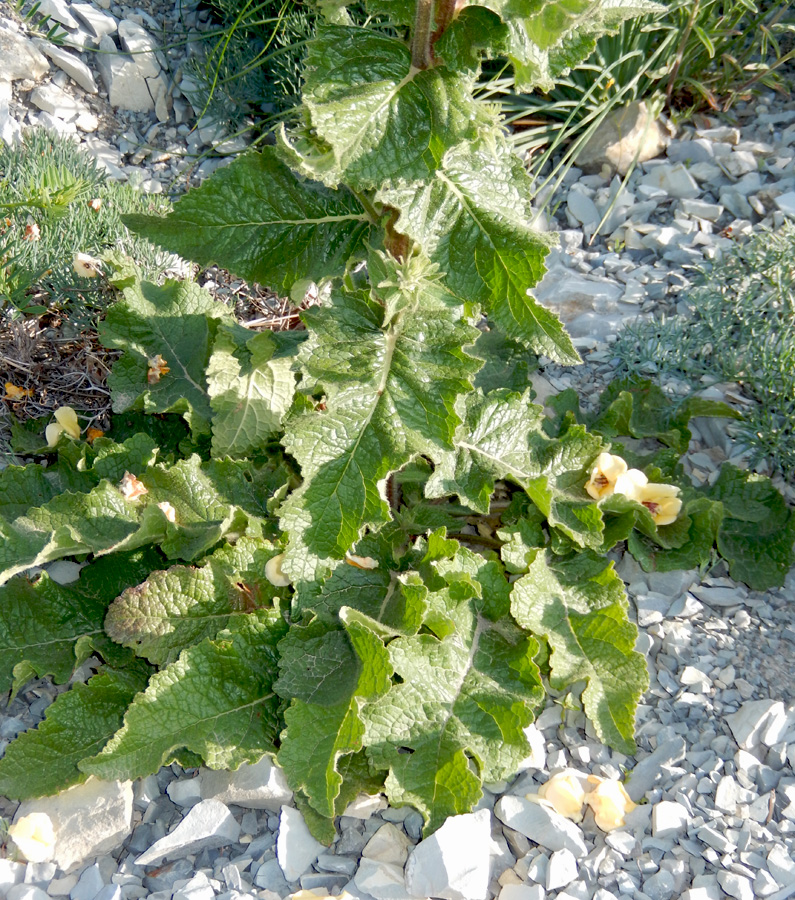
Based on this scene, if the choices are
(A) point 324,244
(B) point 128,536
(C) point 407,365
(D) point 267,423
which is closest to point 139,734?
(B) point 128,536

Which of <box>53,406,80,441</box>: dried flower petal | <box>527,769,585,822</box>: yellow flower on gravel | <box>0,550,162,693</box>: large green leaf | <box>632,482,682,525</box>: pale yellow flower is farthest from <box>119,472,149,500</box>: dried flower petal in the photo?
<box>632,482,682,525</box>: pale yellow flower

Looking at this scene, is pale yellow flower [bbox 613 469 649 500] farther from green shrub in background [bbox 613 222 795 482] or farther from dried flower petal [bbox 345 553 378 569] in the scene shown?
dried flower petal [bbox 345 553 378 569]

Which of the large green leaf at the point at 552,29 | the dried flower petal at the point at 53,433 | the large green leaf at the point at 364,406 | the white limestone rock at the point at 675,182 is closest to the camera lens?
the large green leaf at the point at 552,29

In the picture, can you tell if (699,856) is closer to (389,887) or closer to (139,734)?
(389,887)

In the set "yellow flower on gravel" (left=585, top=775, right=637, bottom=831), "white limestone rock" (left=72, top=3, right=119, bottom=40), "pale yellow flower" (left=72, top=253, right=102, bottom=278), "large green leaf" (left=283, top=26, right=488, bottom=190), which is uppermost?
"large green leaf" (left=283, top=26, right=488, bottom=190)

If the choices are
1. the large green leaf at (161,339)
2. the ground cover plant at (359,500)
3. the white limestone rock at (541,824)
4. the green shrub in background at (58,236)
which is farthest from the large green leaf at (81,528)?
the white limestone rock at (541,824)

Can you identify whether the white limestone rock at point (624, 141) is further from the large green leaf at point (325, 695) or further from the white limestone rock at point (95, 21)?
the large green leaf at point (325, 695)
